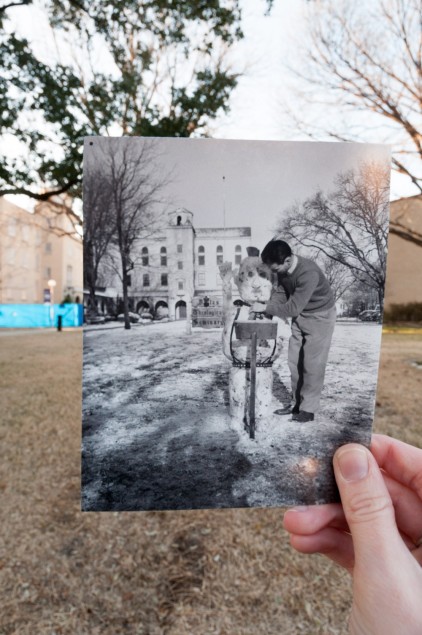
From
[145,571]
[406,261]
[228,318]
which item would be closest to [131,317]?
[228,318]

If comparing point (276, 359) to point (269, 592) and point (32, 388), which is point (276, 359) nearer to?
point (269, 592)

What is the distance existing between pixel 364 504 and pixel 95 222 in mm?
549

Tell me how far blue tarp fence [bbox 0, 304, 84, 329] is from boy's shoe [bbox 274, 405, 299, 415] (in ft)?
36.3

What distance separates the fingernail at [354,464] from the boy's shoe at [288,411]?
0.30 feet

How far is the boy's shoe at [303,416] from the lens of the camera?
2.16ft

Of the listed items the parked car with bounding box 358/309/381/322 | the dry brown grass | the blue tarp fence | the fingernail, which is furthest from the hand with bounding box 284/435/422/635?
the blue tarp fence

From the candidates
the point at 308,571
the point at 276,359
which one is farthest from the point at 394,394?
the point at 276,359

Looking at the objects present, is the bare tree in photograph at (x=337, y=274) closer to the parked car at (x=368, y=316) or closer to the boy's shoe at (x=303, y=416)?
the parked car at (x=368, y=316)

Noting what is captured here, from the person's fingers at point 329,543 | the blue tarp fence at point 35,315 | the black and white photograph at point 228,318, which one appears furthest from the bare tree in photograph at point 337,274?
the blue tarp fence at point 35,315

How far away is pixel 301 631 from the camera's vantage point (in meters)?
1.24

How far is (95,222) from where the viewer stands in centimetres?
59

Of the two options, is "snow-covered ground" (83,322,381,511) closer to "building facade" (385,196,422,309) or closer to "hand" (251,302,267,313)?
"hand" (251,302,267,313)

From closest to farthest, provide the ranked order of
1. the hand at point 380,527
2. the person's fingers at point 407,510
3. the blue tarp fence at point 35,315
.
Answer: the hand at point 380,527
the person's fingers at point 407,510
the blue tarp fence at point 35,315

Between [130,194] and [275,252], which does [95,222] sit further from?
[275,252]
